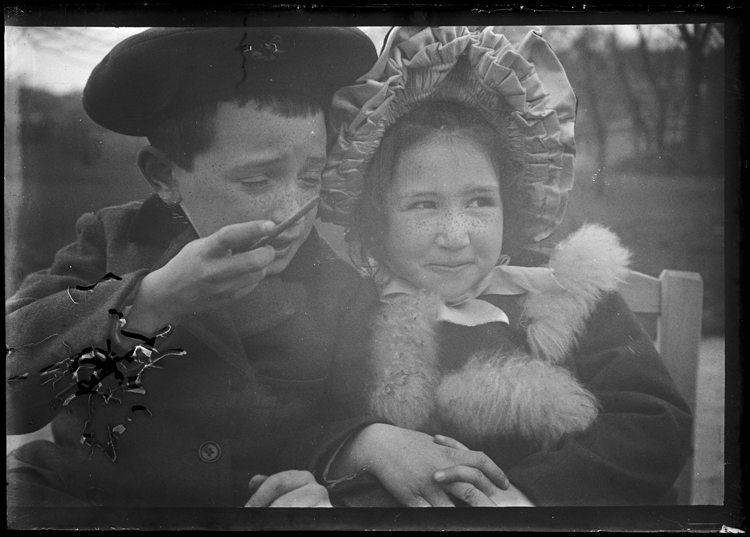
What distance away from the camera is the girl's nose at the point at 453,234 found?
9.17 ft

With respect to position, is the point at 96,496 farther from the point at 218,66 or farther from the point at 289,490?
the point at 218,66

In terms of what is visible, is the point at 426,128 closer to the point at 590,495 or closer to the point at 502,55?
the point at 502,55

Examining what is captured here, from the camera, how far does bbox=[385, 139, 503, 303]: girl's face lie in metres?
2.80

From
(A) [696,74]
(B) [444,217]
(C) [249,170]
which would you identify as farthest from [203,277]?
(A) [696,74]

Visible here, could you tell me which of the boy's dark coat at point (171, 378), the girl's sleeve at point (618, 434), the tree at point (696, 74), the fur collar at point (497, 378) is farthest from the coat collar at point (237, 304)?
the tree at point (696, 74)

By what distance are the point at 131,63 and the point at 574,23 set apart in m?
1.54

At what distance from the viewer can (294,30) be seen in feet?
9.16

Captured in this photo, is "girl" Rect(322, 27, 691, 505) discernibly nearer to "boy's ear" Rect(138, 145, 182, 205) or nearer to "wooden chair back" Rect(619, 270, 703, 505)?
"wooden chair back" Rect(619, 270, 703, 505)

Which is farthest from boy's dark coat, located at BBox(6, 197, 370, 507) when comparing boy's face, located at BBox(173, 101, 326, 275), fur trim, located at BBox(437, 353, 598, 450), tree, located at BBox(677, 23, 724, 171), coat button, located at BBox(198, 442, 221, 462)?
tree, located at BBox(677, 23, 724, 171)

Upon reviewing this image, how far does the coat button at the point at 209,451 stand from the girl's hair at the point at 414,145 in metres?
0.80

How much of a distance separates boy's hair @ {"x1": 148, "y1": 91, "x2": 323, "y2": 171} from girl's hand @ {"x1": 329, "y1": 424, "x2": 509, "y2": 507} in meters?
1.12

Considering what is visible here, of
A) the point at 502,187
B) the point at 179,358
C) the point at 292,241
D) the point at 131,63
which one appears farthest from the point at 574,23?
the point at 179,358

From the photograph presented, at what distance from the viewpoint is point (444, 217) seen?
9.19ft

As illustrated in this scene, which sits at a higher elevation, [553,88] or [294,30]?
[294,30]
